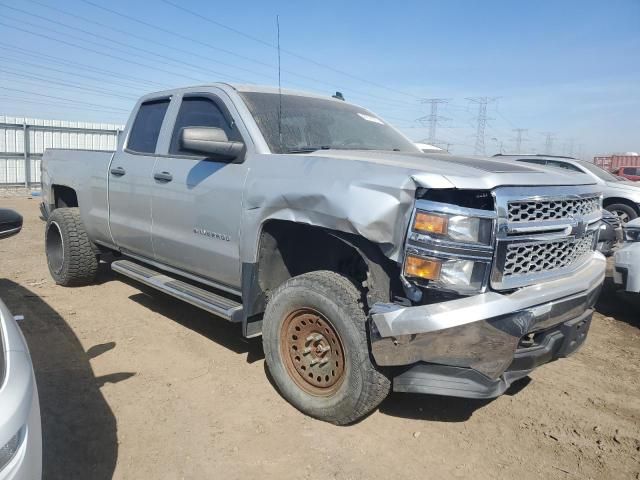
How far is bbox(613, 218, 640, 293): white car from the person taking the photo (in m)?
4.75

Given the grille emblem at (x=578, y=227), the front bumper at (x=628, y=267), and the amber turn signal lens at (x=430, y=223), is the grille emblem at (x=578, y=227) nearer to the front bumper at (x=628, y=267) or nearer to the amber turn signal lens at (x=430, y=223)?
the amber turn signal lens at (x=430, y=223)

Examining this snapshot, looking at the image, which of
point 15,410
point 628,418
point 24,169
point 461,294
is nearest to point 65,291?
point 15,410

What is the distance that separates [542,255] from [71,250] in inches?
185

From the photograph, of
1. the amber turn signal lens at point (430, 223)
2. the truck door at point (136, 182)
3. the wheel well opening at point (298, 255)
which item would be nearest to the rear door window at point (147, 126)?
the truck door at point (136, 182)

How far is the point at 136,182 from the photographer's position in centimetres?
456

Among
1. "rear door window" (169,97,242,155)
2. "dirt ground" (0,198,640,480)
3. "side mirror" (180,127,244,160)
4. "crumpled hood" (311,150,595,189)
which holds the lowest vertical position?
"dirt ground" (0,198,640,480)

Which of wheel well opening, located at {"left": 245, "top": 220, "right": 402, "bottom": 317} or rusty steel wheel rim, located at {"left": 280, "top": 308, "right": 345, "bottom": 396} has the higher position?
wheel well opening, located at {"left": 245, "top": 220, "right": 402, "bottom": 317}

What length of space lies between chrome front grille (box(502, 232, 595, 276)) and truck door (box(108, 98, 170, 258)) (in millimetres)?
2947

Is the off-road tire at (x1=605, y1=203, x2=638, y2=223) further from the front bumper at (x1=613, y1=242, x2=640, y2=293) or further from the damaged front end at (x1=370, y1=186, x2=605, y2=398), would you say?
the damaged front end at (x1=370, y1=186, x2=605, y2=398)

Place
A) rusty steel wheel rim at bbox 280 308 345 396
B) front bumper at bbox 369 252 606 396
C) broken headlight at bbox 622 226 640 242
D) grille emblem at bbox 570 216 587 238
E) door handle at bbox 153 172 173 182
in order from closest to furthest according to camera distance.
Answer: front bumper at bbox 369 252 606 396 < grille emblem at bbox 570 216 587 238 < rusty steel wheel rim at bbox 280 308 345 396 < door handle at bbox 153 172 173 182 < broken headlight at bbox 622 226 640 242

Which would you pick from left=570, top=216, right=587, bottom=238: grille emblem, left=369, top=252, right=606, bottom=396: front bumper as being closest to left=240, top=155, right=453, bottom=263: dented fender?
left=369, top=252, right=606, bottom=396: front bumper

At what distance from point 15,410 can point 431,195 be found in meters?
1.95

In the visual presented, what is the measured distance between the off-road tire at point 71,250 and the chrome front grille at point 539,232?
14.9 feet

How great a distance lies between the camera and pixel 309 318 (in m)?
3.16
